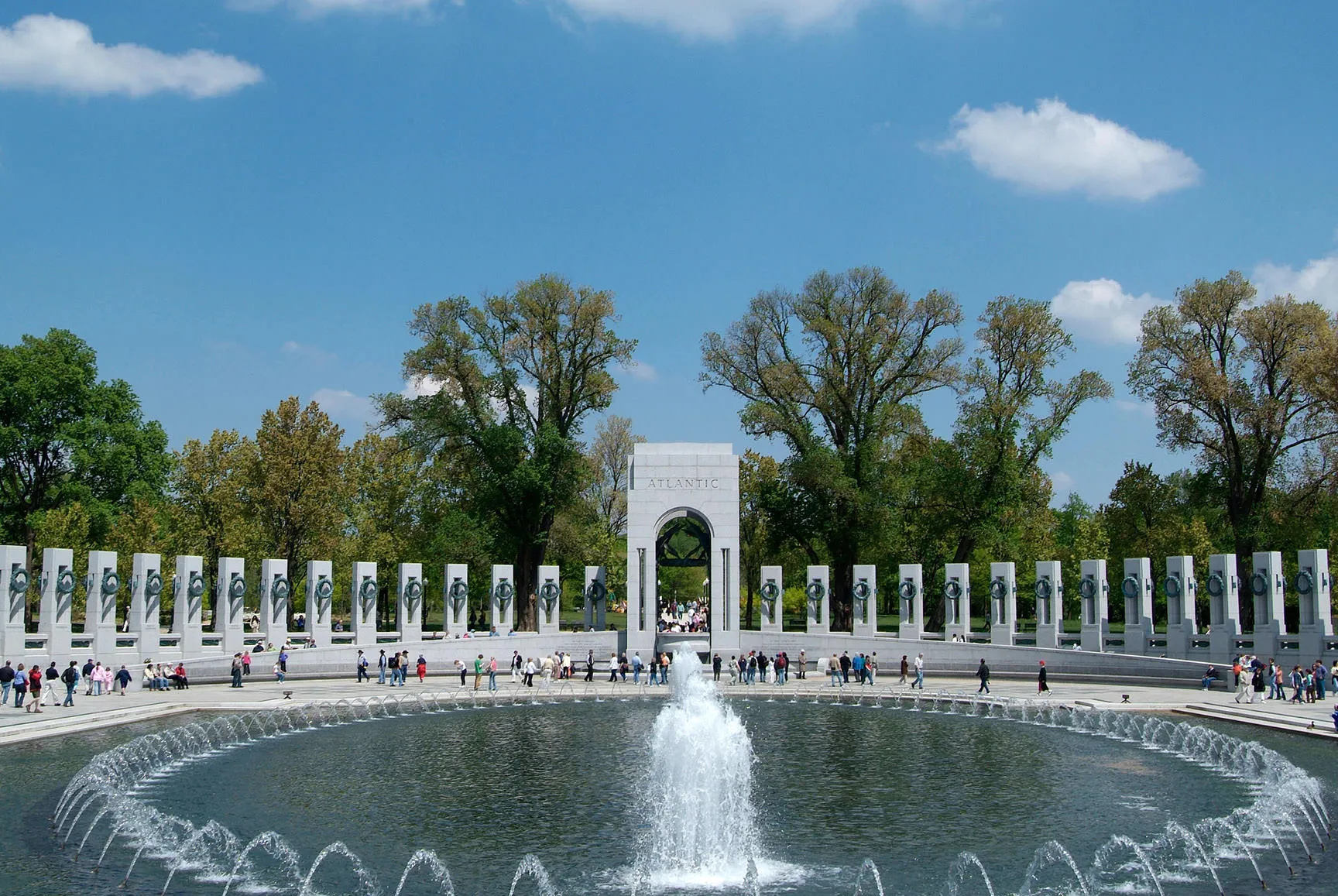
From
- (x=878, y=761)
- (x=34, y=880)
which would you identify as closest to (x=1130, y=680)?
(x=878, y=761)

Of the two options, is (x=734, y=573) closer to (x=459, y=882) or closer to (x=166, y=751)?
(x=166, y=751)

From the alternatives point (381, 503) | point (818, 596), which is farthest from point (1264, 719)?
point (381, 503)

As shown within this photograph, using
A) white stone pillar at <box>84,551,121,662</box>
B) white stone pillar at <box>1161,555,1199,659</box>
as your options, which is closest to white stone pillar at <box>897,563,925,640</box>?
white stone pillar at <box>1161,555,1199,659</box>

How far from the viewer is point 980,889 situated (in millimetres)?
13562

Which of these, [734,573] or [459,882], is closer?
[459,882]

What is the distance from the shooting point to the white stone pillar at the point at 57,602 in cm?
3478

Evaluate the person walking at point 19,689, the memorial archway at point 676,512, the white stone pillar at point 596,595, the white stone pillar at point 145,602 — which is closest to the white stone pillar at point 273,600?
the white stone pillar at point 145,602

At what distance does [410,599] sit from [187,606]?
30.9ft

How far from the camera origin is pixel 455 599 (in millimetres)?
46875

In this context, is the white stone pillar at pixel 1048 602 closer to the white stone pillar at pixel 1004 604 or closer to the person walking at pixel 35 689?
the white stone pillar at pixel 1004 604

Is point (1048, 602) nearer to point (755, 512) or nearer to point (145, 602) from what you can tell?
point (755, 512)

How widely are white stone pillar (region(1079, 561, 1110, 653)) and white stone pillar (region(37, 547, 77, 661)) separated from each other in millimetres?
35516

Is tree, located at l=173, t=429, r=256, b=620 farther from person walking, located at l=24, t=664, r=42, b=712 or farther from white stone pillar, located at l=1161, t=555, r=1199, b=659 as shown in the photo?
white stone pillar, located at l=1161, t=555, r=1199, b=659

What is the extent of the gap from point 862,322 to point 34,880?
4770 cm
